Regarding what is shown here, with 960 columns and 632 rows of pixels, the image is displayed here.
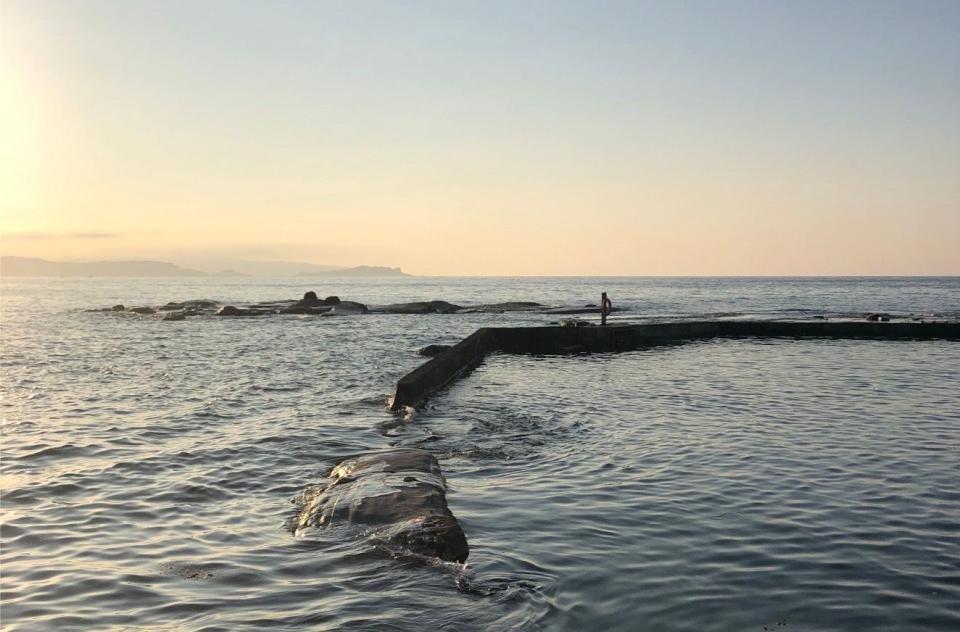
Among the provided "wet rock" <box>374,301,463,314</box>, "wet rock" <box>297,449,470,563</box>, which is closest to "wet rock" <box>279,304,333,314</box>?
"wet rock" <box>374,301,463,314</box>

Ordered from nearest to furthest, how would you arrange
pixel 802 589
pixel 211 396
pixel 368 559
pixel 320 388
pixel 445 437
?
pixel 802 589 → pixel 368 559 → pixel 445 437 → pixel 211 396 → pixel 320 388

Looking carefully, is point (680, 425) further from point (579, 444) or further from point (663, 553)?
point (663, 553)

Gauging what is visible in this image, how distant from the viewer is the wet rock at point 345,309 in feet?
204

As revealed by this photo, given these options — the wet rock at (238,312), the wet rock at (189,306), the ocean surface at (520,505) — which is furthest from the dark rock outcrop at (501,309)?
the ocean surface at (520,505)

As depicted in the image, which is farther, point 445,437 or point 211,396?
point 211,396

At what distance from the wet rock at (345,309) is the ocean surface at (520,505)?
132ft

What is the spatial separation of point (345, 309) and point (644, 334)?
119ft

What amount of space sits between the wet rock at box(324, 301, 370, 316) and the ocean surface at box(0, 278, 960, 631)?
40377mm

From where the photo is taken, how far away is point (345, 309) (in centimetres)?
6450

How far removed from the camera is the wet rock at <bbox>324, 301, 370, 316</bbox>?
204 ft

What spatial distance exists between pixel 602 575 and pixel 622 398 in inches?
455

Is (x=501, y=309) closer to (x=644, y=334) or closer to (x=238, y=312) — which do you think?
(x=238, y=312)

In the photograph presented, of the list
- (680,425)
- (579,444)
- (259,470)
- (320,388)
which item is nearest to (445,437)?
(579,444)

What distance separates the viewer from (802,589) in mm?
6457
